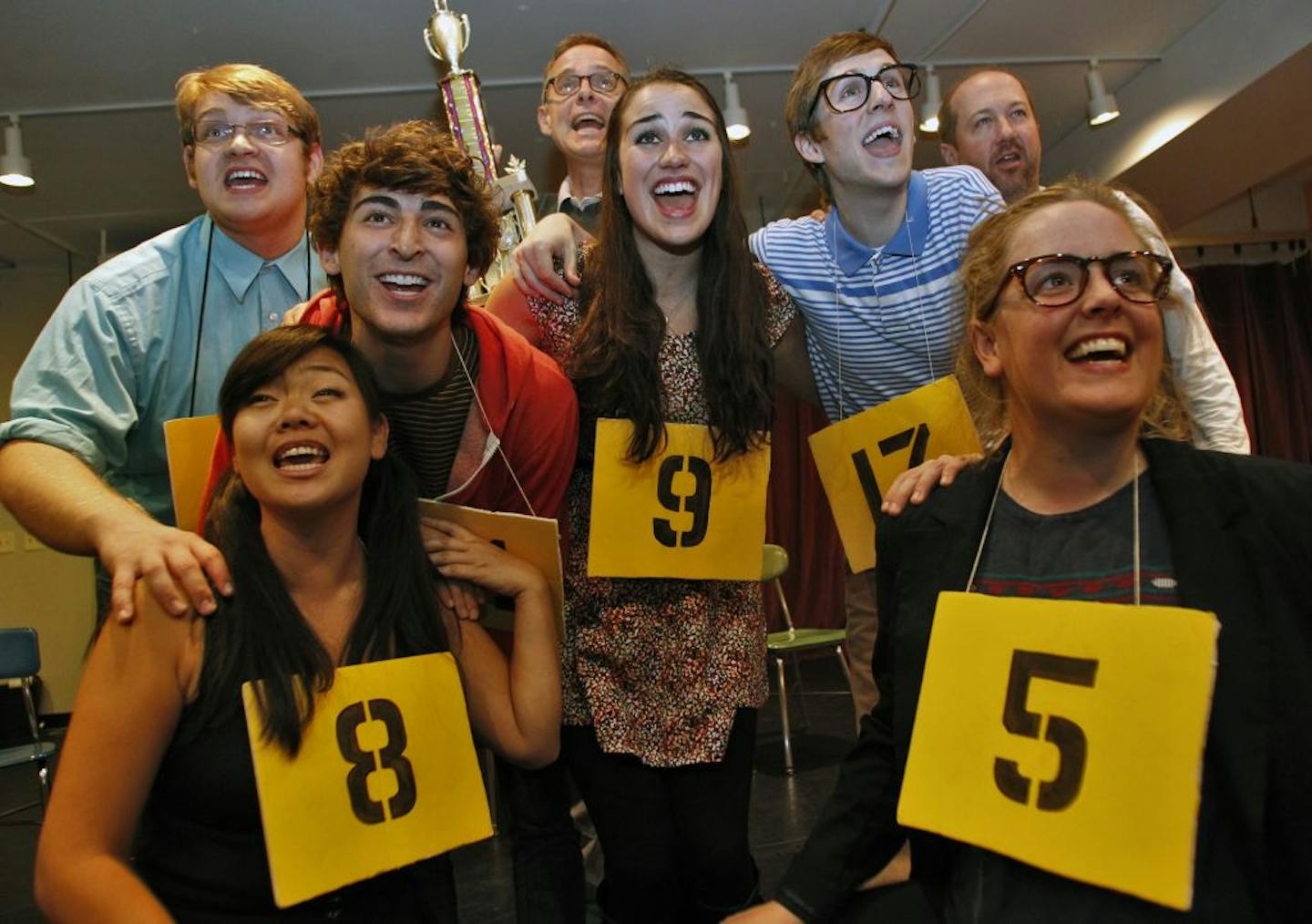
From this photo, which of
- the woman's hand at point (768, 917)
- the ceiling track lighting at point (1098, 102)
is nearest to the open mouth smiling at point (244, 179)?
the woman's hand at point (768, 917)

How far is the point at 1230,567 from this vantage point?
1.03 meters

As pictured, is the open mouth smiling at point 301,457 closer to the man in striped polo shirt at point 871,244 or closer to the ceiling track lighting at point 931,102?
the man in striped polo shirt at point 871,244

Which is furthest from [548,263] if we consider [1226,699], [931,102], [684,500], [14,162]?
[14,162]

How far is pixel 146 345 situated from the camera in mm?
1729

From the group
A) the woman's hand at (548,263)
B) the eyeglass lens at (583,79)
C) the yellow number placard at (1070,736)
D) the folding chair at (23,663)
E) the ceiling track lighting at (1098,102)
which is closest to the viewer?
the yellow number placard at (1070,736)

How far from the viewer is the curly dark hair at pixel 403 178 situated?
1563mm

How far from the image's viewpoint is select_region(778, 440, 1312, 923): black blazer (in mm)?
966

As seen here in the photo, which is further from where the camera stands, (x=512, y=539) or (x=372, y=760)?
(x=512, y=539)

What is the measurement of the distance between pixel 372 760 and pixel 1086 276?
113 centimetres

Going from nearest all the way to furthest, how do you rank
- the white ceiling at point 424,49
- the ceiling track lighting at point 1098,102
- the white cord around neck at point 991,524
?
the white cord around neck at point 991,524
the white ceiling at point 424,49
the ceiling track lighting at point 1098,102

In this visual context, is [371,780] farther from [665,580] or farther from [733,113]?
[733,113]

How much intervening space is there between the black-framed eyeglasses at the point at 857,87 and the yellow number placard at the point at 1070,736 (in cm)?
115

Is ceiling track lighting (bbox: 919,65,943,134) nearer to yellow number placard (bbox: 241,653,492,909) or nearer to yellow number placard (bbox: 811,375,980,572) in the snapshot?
yellow number placard (bbox: 811,375,980,572)

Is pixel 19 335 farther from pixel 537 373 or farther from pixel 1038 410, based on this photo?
pixel 1038 410
